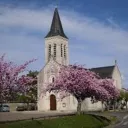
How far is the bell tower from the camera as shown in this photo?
2876 inches

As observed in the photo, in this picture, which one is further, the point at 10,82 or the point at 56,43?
the point at 56,43

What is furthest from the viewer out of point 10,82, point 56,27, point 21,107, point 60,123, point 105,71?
point 105,71

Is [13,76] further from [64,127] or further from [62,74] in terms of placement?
[62,74]

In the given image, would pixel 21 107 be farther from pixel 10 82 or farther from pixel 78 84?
pixel 10 82

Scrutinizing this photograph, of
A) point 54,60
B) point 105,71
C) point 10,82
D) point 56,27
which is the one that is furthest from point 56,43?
point 10,82

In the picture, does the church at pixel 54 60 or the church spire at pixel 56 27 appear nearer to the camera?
the church at pixel 54 60

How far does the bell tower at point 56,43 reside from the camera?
73.1m

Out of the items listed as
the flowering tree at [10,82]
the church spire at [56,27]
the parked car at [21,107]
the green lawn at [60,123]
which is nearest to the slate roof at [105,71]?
the church spire at [56,27]

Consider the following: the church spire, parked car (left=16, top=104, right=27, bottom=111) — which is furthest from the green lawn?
the church spire

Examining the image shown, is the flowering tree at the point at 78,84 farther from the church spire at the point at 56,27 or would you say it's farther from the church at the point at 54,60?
the church spire at the point at 56,27

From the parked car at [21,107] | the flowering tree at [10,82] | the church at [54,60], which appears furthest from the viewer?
the church at [54,60]

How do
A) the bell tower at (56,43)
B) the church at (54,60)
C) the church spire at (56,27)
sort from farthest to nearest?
the church spire at (56,27) → the bell tower at (56,43) → the church at (54,60)

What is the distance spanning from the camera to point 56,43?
73.2m

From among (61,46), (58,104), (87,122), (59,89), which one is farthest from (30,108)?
(87,122)
